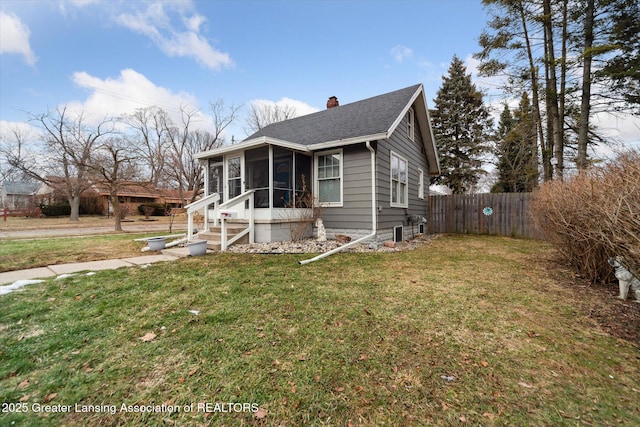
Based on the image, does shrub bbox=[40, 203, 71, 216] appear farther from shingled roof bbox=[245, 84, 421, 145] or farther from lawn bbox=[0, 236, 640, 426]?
lawn bbox=[0, 236, 640, 426]

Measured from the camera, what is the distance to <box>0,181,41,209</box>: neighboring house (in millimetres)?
33938

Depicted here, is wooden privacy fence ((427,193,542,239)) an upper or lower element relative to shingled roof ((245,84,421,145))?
lower

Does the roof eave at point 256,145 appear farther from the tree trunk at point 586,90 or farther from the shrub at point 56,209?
the shrub at point 56,209

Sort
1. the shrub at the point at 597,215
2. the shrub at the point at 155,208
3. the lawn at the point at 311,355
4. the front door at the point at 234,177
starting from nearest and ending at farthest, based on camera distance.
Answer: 1. the lawn at the point at 311,355
2. the shrub at the point at 597,215
3. the front door at the point at 234,177
4. the shrub at the point at 155,208

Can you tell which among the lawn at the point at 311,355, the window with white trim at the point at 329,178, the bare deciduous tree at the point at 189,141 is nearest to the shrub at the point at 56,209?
the bare deciduous tree at the point at 189,141

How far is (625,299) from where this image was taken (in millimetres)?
3316

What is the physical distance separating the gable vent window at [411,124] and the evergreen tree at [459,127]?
10.3 metres

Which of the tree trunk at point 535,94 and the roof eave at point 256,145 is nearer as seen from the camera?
the roof eave at point 256,145

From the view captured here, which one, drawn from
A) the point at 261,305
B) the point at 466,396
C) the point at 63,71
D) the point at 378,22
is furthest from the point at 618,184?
the point at 63,71

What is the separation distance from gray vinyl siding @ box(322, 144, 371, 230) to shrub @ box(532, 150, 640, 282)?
149 inches

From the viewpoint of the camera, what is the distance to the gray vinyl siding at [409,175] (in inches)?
299

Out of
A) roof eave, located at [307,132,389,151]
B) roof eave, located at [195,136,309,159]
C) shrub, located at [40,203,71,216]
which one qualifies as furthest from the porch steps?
shrub, located at [40,203,71,216]

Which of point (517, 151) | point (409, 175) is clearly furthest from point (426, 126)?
point (517, 151)

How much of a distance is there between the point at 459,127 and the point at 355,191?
15.9 metres
